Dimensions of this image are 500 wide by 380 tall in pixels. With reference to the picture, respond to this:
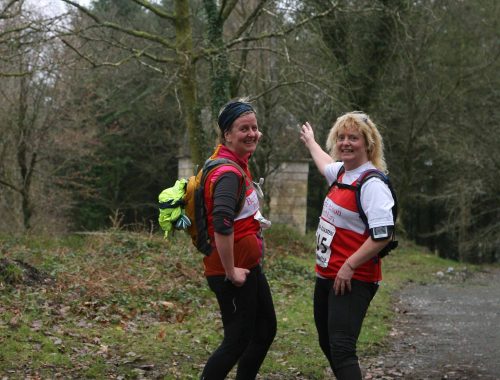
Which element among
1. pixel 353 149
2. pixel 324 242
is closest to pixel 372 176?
pixel 353 149

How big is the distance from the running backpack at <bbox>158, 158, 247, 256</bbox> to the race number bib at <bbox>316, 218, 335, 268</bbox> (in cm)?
61

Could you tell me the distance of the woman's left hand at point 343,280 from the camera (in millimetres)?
4480

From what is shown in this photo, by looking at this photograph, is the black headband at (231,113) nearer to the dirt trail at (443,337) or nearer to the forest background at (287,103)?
the dirt trail at (443,337)

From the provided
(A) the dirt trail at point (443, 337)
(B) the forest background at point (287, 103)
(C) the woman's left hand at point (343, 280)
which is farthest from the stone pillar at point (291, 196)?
(C) the woman's left hand at point (343, 280)

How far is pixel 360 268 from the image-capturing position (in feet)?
15.0

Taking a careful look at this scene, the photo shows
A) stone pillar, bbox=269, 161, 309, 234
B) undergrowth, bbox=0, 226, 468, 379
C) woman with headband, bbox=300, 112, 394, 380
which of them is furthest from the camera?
stone pillar, bbox=269, 161, 309, 234

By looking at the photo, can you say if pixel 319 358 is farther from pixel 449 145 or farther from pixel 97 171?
pixel 97 171

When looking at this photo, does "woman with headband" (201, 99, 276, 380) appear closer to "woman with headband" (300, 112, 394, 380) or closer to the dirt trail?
"woman with headband" (300, 112, 394, 380)

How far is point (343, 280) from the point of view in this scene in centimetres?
450

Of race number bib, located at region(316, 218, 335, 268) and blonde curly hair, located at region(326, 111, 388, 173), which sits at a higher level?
blonde curly hair, located at region(326, 111, 388, 173)

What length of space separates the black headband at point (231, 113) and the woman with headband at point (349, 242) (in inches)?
26.6

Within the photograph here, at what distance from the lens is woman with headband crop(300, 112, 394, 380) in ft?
14.5

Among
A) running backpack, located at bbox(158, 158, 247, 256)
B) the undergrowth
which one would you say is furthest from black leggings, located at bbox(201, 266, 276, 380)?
the undergrowth

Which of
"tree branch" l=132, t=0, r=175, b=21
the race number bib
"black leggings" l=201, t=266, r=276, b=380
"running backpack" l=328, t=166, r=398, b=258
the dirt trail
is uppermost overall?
"tree branch" l=132, t=0, r=175, b=21
